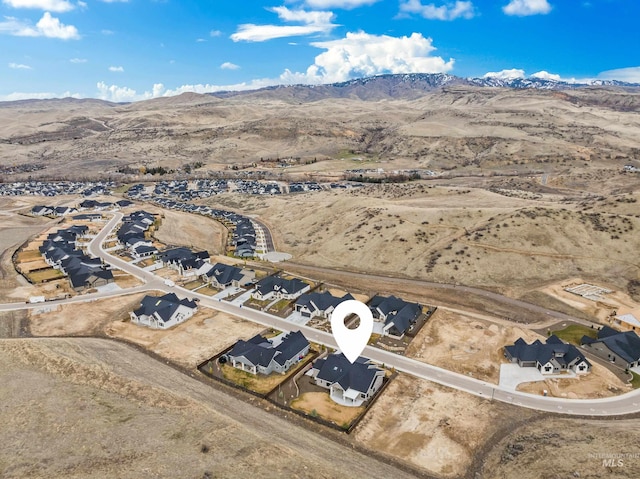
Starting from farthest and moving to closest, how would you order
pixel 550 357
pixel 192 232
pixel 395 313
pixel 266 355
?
1. pixel 192 232
2. pixel 395 313
3. pixel 550 357
4. pixel 266 355

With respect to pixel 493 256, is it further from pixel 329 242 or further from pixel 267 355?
pixel 267 355

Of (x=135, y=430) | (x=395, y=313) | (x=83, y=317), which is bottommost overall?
(x=83, y=317)

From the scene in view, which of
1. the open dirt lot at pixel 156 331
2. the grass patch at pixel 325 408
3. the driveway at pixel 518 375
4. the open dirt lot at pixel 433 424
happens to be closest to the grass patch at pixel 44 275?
the open dirt lot at pixel 156 331

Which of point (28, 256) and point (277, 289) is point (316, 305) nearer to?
point (277, 289)

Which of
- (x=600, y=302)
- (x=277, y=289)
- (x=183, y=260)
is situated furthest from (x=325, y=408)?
(x=600, y=302)

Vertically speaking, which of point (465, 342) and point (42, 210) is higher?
point (42, 210)

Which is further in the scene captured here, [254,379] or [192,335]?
[192,335]

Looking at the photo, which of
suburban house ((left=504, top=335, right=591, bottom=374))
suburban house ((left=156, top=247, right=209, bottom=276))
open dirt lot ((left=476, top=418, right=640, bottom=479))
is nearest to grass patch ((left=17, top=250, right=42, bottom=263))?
suburban house ((left=156, top=247, right=209, bottom=276))

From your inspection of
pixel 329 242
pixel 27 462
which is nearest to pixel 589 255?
pixel 329 242
